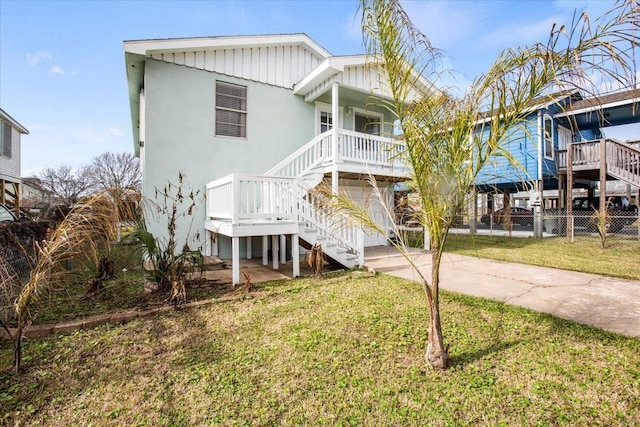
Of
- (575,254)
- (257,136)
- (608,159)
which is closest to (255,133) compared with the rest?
(257,136)

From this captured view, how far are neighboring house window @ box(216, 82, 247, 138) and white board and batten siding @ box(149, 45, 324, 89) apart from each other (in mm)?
409

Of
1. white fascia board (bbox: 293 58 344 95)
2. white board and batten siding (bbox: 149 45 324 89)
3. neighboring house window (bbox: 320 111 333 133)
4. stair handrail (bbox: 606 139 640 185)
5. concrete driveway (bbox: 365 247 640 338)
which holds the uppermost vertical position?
white board and batten siding (bbox: 149 45 324 89)

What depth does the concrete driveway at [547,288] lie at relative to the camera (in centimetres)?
397

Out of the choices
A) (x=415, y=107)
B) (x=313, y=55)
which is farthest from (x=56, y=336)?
(x=313, y=55)

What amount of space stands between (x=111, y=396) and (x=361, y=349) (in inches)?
87.5

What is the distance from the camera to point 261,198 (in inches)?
247

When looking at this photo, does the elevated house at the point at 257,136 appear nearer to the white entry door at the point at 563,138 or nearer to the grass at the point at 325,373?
the grass at the point at 325,373

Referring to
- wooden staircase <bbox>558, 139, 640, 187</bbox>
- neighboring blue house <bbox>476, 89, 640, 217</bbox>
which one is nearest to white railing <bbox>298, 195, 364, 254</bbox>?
neighboring blue house <bbox>476, 89, 640, 217</bbox>

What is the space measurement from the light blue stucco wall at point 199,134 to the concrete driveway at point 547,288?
4567mm

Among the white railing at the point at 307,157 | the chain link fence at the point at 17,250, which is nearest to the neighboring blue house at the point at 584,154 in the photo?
the white railing at the point at 307,157

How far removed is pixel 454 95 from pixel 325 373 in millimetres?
2761

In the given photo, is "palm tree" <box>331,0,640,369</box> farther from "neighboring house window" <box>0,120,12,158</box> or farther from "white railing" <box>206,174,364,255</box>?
"neighboring house window" <box>0,120,12,158</box>

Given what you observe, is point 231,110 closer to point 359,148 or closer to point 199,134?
point 199,134

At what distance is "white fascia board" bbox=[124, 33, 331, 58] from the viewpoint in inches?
278
